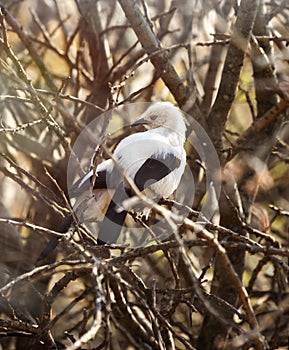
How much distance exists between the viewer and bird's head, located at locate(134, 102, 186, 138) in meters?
4.43

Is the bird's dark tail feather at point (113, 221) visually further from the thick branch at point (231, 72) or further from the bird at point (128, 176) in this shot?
the thick branch at point (231, 72)

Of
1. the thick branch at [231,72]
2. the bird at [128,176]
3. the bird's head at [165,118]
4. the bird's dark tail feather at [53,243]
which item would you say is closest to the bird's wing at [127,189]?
the bird at [128,176]

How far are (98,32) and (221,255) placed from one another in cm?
362

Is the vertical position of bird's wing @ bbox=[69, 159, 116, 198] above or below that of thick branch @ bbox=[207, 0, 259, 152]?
below

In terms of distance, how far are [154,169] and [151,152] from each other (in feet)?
0.33

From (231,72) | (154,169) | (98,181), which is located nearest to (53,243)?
(98,181)

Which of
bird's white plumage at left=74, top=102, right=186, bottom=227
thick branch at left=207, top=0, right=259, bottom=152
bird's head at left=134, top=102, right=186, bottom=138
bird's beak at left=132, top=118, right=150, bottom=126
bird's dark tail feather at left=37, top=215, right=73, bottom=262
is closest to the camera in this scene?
bird's dark tail feather at left=37, top=215, right=73, bottom=262

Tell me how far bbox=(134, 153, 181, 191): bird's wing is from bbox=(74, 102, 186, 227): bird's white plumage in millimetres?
14

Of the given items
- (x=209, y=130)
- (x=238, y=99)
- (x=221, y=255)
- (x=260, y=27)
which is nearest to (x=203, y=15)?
(x=238, y=99)

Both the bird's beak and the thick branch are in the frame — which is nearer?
the thick branch

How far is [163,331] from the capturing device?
3412mm


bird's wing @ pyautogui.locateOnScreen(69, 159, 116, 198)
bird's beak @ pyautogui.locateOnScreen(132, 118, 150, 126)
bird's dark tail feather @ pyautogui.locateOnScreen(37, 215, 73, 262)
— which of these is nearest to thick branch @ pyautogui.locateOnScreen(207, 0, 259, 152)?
bird's beak @ pyautogui.locateOnScreen(132, 118, 150, 126)

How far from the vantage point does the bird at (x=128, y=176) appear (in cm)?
370

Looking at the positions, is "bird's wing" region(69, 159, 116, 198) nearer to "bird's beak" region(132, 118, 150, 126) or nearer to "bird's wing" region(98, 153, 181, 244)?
"bird's wing" region(98, 153, 181, 244)
